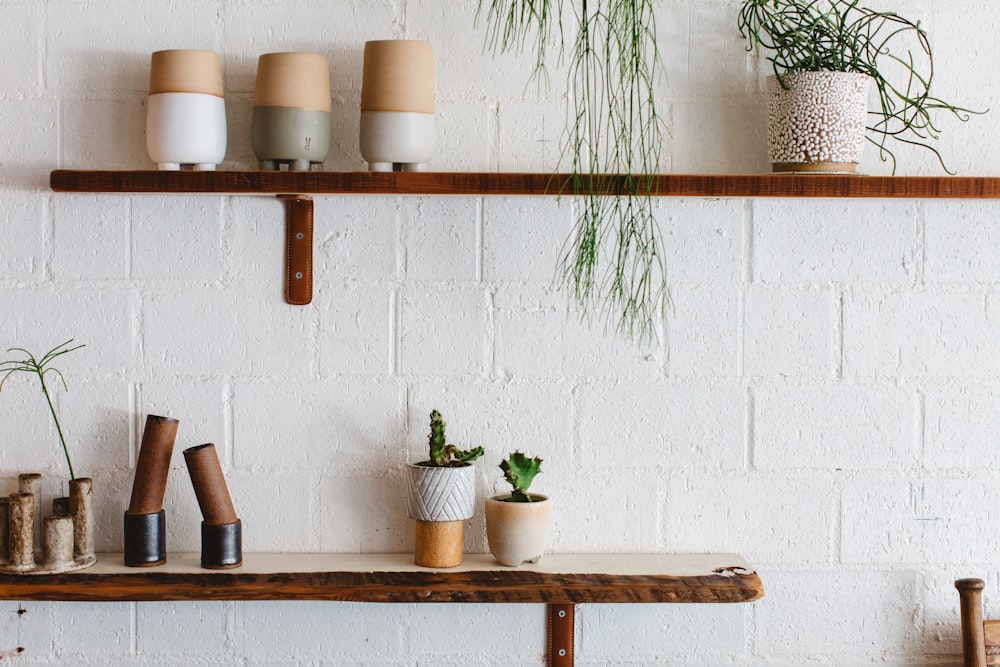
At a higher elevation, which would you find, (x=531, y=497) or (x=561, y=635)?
(x=531, y=497)

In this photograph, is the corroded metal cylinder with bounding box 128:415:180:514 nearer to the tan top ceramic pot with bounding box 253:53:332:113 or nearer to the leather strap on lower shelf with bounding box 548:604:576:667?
the tan top ceramic pot with bounding box 253:53:332:113

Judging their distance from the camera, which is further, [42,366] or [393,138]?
[42,366]

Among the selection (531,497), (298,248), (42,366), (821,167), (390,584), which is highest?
(821,167)

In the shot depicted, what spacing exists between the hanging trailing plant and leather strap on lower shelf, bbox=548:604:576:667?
42 centimetres

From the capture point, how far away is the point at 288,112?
122 cm

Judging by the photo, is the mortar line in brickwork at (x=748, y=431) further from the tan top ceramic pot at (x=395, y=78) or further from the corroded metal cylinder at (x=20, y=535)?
the corroded metal cylinder at (x=20, y=535)

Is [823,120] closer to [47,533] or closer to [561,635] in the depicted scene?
[561,635]

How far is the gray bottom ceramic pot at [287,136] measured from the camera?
122 cm

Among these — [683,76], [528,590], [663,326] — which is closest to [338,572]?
[528,590]

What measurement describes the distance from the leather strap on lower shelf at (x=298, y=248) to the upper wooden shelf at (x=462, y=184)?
13cm

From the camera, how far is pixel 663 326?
1362mm

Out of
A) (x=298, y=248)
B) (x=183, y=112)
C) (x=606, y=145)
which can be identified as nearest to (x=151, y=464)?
(x=298, y=248)

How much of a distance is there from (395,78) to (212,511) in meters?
0.64

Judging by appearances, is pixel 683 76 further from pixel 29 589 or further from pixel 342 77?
pixel 29 589
